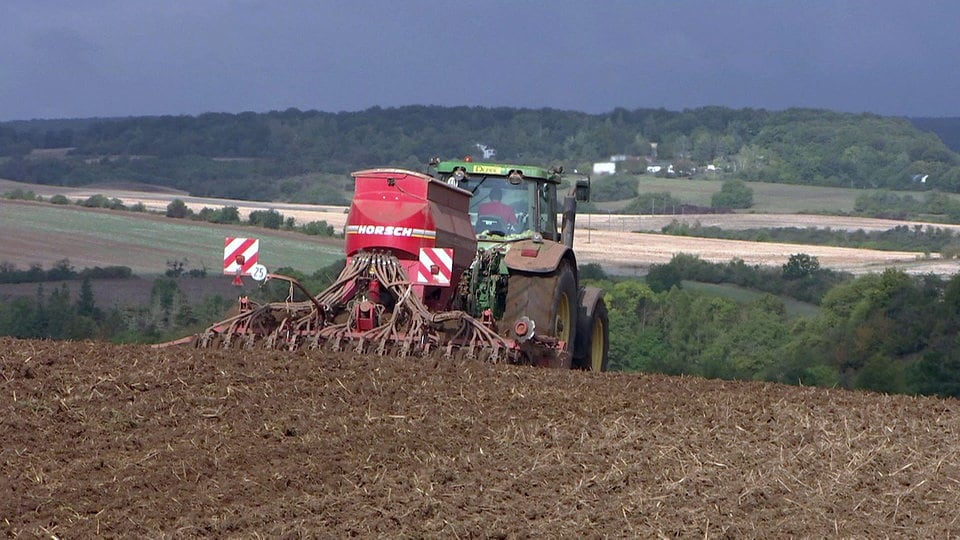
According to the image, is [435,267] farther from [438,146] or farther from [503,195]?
[438,146]

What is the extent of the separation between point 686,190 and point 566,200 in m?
34.2

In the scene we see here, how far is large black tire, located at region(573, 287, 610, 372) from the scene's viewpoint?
12672 millimetres

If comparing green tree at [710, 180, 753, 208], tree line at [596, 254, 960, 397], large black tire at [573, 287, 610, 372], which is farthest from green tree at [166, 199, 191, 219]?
green tree at [710, 180, 753, 208]

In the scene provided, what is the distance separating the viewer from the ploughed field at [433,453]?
18.9 feet

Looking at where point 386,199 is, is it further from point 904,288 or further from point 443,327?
point 904,288

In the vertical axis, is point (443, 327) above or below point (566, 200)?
below

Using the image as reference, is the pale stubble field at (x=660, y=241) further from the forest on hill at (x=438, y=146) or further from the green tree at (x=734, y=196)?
the forest on hill at (x=438, y=146)

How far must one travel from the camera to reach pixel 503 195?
12.4 m

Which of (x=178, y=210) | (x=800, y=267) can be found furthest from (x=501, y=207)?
(x=178, y=210)

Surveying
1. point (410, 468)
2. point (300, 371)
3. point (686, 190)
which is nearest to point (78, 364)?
point (300, 371)

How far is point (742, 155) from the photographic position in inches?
1893

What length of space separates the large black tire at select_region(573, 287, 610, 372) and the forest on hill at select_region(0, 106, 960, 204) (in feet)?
72.4

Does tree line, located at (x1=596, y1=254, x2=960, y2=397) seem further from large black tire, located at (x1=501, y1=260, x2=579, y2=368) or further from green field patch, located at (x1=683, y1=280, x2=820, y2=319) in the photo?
large black tire, located at (x1=501, y1=260, x2=579, y2=368)

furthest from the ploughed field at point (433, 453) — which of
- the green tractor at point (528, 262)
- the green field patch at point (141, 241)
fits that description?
the green field patch at point (141, 241)
